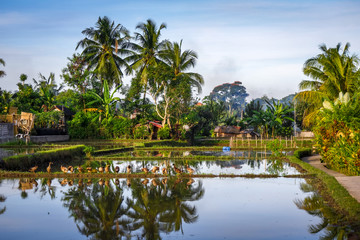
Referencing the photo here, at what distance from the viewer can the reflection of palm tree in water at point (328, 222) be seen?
6183mm

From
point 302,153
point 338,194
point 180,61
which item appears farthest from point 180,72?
point 338,194

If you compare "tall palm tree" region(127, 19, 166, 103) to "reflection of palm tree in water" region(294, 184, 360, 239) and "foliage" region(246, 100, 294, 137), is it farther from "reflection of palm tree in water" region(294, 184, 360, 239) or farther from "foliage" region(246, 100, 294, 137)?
"reflection of palm tree in water" region(294, 184, 360, 239)

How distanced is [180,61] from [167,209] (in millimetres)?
27333

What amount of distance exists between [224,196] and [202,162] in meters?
8.06

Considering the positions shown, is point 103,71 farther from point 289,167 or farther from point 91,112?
point 289,167

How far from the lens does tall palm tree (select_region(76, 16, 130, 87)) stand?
3603 cm

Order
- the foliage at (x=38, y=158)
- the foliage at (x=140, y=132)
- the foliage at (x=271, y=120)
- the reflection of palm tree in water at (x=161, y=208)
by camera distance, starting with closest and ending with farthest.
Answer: the reflection of palm tree in water at (x=161, y=208)
the foliage at (x=38, y=158)
the foliage at (x=140, y=132)
the foliage at (x=271, y=120)

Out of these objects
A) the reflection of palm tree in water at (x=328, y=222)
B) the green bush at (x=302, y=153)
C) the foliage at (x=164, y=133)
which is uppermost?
the foliage at (x=164, y=133)

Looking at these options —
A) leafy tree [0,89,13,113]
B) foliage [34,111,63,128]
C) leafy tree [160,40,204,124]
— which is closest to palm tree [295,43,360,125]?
leafy tree [160,40,204,124]

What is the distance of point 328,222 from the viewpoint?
273 inches

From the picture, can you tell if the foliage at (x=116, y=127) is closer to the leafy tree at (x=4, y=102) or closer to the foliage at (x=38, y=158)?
the leafy tree at (x=4, y=102)

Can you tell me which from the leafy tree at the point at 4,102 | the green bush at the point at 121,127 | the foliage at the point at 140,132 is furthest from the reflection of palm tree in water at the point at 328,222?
the leafy tree at the point at 4,102

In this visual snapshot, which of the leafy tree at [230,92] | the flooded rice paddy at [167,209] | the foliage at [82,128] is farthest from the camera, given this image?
the leafy tree at [230,92]

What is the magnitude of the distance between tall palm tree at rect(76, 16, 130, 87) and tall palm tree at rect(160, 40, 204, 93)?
440 cm
